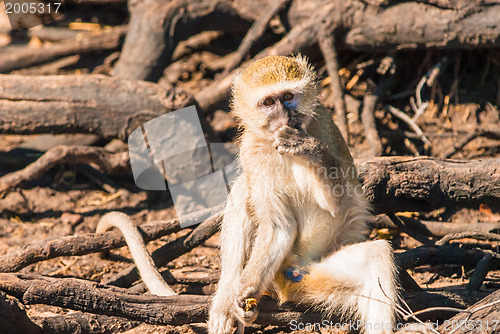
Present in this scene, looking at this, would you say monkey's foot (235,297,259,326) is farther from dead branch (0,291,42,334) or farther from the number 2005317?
the number 2005317

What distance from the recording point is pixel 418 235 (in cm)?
449

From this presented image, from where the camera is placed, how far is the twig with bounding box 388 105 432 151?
565cm

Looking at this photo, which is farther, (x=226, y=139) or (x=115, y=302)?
(x=226, y=139)

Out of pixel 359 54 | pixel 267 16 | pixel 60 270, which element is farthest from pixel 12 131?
pixel 359 54

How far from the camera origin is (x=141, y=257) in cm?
402

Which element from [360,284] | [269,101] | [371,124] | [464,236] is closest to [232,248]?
[360,284]

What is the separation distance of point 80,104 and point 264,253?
8.51 ft

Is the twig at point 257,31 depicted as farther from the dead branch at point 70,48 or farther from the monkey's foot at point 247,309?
the monkey's foot at point 247,309

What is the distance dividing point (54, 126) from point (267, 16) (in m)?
2.37

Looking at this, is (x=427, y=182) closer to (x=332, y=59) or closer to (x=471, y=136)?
(x=471, y=136)

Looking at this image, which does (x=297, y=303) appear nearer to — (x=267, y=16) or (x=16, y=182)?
(x=16, y=182)

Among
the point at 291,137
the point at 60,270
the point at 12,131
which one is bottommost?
the point at 60,270

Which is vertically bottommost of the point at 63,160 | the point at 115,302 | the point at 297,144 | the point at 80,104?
the point at 115,302

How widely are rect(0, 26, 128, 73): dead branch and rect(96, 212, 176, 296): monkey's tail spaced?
2.96 meters
